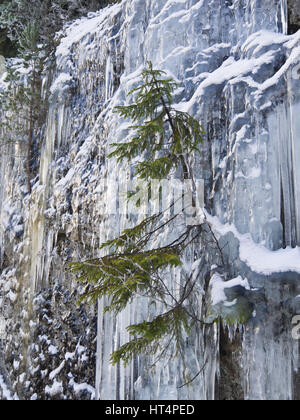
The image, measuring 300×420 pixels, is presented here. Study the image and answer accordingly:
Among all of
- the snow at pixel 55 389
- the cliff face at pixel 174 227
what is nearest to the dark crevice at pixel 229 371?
the cliff face at pixel 174 227

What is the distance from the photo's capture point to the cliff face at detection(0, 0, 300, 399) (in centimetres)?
393

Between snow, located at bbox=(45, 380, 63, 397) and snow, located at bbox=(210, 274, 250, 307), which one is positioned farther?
snow, located at bbox=(45, 380, 63, 397)

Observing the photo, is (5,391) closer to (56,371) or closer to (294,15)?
(56,371)

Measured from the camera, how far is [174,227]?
186 inches

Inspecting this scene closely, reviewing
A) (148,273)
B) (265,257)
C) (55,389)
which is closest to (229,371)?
(265,257)

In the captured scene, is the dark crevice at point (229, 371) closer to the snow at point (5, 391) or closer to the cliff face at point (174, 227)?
the cliff face at point (174, 227)

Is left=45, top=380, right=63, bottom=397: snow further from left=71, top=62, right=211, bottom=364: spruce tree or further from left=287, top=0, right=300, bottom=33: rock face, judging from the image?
left=287, top=0, right=300, bottom=33: rock face

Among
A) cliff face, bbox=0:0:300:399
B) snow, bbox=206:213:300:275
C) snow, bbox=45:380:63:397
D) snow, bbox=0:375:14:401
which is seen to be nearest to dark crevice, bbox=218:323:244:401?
cliff face, bbox=0:0:300:399

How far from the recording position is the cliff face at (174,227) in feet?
12.9

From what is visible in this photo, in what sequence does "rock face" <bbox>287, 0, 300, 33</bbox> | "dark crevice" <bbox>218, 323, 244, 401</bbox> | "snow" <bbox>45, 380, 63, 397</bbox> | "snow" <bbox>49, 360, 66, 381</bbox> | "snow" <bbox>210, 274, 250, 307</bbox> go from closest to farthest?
"snow" <bbox>210, 274, 250, 307</bbox>
"dark crevice" <bbox>218, 323, 244, 401</bbox>
"rock face" <bbox>287, 0, 300, 33</bbox>
"snow" <bbox>45, 380, 63, 397</bbox>
"snow" <bbox>49, 360, 66, 381</bbox>

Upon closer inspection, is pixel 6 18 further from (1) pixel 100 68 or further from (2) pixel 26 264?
(2) pixel 26 264

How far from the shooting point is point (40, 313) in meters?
6.95

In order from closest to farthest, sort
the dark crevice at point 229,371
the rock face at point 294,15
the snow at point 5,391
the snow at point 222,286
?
the snow at point 222,286
the dark crevice at point 229,371
the rock face at point 294,15
the snow at point 5,391

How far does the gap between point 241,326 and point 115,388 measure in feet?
6.29
